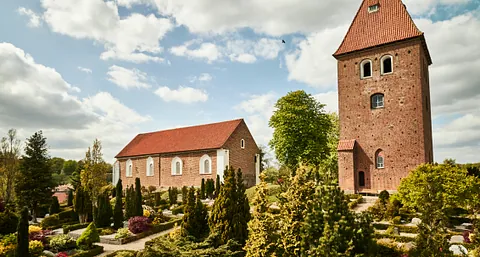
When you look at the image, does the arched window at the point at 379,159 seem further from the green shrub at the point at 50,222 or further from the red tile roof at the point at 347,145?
the green shrub at the point at 50,222

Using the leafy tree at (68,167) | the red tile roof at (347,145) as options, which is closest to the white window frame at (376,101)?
the red tile roof at (347,145)

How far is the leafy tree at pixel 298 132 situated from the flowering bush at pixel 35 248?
2179cm

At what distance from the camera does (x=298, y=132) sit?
31625mm

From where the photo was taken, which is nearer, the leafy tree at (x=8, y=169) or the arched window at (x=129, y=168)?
the leafy tree at (x=8, y=169)

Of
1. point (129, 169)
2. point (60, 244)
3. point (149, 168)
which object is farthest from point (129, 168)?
point (60, 244)

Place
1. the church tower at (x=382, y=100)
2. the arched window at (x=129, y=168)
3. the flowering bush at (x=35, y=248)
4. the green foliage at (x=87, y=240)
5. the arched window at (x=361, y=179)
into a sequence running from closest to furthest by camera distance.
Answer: the flowering bush at (x=35, y=248)
the green foliage at (x=87, y=240)
the church tower at (x=382, y=100)
the arched window at (x=361, y=179)
the arched window at (x=129, y=168)

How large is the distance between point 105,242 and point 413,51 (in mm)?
22746

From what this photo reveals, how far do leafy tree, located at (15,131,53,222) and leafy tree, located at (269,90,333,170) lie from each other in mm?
20673

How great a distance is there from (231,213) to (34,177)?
22.9 meters

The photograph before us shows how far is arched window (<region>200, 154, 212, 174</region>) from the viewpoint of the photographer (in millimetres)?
34062

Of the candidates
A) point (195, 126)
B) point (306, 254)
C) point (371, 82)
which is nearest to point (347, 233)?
point (306, 254)

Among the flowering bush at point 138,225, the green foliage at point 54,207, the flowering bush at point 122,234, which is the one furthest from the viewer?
the green foliage at point 54,207

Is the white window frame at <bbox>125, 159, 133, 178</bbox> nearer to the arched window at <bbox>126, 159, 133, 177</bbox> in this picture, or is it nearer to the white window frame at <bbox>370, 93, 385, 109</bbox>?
the arched window at <bbox>126, 159, 133, 177</bbox>

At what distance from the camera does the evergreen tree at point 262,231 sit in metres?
8.46
